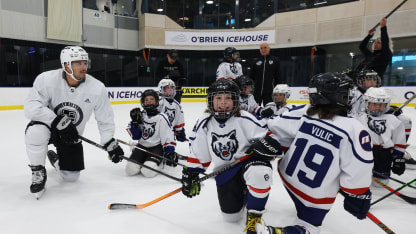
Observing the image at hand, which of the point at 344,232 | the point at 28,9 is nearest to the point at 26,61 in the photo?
the point at 28,9

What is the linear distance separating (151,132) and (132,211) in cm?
106

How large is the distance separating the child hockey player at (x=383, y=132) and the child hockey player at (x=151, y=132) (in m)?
1.83

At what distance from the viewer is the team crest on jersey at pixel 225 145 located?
65.7 inches

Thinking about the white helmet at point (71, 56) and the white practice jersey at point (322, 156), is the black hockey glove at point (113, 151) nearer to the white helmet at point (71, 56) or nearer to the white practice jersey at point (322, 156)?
the white helmet at point (71, 56)

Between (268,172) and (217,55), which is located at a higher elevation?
(217,55)

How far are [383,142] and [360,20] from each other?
35.2 feet

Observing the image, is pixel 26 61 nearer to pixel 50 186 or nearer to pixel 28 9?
pixel 28 9

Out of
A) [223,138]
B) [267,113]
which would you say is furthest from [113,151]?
[267,113]

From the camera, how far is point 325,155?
4.30ft

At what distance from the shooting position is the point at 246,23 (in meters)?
13.7

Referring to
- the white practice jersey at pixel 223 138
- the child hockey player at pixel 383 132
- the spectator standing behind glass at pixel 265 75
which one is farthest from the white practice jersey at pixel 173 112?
the child hockey player at pixel 383 132

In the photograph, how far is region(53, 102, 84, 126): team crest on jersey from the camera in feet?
7.23

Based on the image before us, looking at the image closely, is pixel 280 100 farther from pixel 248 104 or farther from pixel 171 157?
pixel 171 157

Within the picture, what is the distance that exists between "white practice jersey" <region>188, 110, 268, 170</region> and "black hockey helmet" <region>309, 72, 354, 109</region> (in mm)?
419
